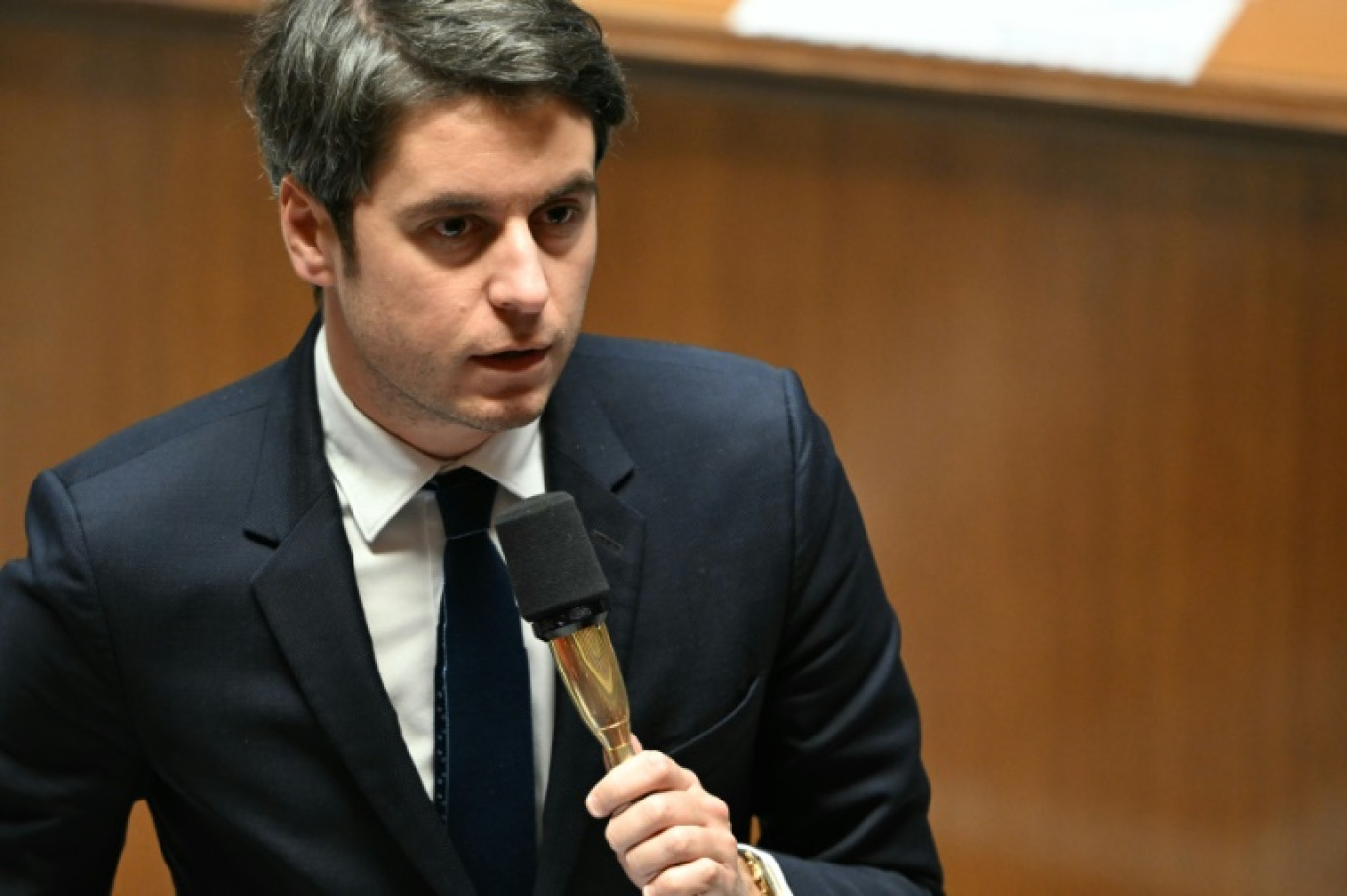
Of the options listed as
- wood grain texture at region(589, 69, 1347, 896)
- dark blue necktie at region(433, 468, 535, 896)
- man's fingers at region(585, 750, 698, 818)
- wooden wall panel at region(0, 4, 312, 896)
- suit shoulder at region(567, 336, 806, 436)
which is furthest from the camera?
wood grain texture at region(589, 69, 1347, 896)

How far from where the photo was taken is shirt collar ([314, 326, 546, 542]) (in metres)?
1.10

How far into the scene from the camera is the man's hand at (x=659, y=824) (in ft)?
2.78

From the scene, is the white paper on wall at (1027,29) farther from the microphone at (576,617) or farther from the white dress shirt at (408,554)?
the microphone at (576,617)

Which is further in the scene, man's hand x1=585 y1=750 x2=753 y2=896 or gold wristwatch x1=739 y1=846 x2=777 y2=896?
gold wristwatch x1=739 y1=846 x2=777 y2=896

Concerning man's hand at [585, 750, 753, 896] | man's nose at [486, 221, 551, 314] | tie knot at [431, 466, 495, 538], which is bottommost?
man's hand at [585, 750, 753, 896]

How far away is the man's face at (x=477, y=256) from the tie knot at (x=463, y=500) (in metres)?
0.09

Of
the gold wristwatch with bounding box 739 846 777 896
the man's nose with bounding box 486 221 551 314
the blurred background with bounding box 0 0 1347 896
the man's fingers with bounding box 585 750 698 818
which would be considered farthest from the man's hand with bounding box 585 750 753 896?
the blurred background with bounding box 0 0 1347 896

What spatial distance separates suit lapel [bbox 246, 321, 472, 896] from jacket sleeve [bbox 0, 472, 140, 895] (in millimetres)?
103

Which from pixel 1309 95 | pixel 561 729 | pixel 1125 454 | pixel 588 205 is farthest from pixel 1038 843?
pixel 588 205

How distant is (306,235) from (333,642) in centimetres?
23

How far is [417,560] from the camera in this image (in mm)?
1109

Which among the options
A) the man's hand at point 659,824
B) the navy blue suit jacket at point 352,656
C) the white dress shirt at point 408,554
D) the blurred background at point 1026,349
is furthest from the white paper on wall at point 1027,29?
the man's hand at point 659,824

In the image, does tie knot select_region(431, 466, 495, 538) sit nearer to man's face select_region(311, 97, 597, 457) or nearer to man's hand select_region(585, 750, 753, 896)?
man's face select_region(311, 97, 597, 457)

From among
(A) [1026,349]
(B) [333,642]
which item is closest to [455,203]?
(B) [333,642]
